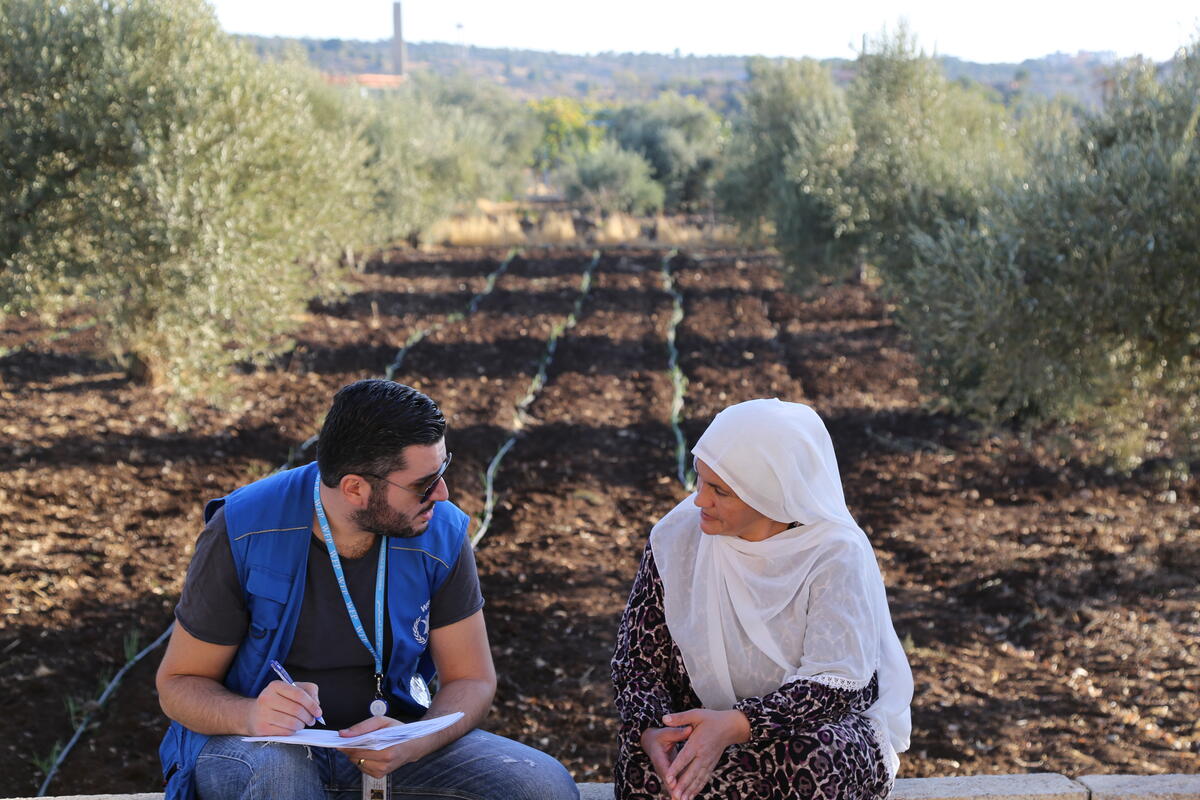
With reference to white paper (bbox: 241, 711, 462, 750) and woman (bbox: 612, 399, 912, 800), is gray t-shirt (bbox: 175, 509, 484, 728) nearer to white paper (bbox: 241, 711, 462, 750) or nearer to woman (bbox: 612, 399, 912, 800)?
white paper (bbox: 241, 711, 462, 750)

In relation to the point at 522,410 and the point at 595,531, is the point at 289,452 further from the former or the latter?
the point at 595,531

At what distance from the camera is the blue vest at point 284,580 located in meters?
2.51

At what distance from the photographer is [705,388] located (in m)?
11.5

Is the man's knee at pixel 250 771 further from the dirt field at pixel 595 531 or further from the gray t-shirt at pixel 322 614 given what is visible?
the dirt field at pixel 595 531

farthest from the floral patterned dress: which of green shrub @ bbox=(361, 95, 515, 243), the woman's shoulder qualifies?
green shrub @ bbox=(361, 95, 515, 243)

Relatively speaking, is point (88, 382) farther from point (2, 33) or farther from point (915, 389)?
point (915, 389)

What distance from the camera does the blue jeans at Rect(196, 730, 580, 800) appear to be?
243 cm

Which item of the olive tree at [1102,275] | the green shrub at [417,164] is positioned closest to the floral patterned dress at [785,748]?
the olive tree at [1102,275]

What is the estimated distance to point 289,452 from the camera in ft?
29.3

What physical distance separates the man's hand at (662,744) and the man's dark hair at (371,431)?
0.93 meters

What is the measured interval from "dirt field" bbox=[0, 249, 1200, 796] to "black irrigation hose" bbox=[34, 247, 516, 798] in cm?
5

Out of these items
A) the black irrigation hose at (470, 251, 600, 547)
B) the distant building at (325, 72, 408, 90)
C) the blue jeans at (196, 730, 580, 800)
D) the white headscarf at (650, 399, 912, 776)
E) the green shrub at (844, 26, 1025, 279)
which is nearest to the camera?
the blue jeans at (196, 730, 580, 800)

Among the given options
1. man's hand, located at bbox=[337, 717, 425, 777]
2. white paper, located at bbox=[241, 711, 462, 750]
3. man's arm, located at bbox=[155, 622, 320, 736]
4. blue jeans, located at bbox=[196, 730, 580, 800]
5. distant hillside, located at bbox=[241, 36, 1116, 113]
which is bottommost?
blue jeans, located at bbox=[196, 730, 580, 800]

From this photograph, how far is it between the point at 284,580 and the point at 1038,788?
94.3 inches
